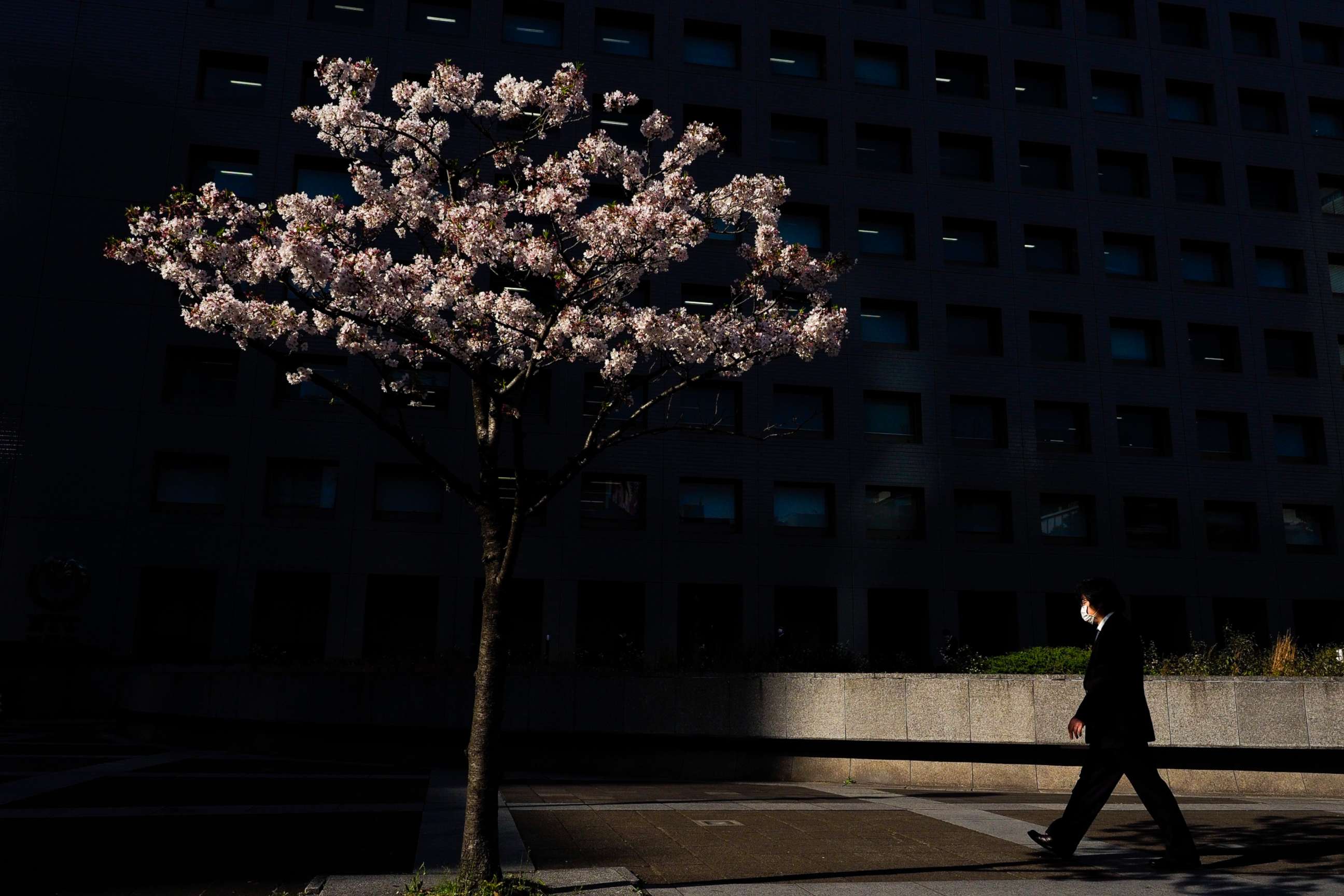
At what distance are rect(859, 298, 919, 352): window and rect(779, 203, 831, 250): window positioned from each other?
275 centimetres

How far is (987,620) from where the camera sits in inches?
1335

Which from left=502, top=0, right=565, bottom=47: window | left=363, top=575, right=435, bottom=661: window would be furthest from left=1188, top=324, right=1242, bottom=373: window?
left=363, top=575, right=435, bottom=661: window

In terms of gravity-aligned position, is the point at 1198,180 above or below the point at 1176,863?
above

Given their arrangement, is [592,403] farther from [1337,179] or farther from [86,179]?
[1337,179]

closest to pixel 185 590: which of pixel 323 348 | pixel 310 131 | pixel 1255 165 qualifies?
pixel 323 348

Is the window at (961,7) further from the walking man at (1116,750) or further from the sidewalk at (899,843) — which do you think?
the walking man at (1116,750)

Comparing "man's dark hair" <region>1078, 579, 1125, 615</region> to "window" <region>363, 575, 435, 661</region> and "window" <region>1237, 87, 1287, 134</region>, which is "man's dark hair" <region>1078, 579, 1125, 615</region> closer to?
"window" <region>363, 575, 435, 661</region>

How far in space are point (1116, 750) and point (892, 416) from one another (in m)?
27.3

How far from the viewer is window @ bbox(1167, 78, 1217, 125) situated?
38062mm

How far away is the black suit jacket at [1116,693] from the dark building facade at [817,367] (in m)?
19.3

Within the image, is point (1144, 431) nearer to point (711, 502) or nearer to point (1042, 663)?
point (711, 502)

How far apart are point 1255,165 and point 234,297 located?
4100 centimetres

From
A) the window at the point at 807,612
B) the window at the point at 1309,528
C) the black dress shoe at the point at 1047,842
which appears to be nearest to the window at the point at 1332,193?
the window at the point at 1309,528

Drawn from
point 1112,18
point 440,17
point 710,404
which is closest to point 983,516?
point 710,404
